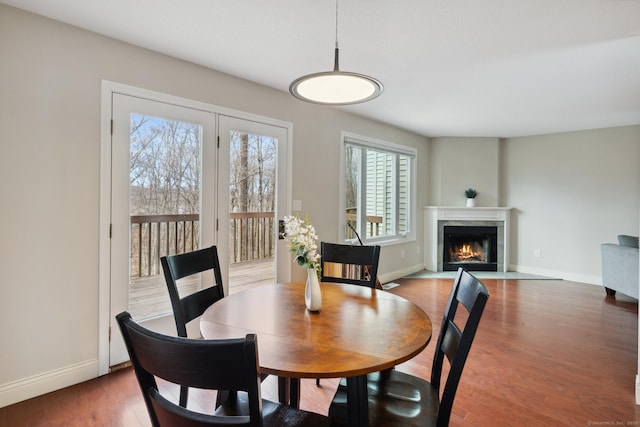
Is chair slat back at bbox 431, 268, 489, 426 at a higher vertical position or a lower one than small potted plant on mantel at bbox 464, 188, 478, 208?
lower

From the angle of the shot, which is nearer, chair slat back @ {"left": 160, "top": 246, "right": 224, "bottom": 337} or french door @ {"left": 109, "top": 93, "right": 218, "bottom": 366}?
chair slat back @ {"left": 160, "top": 246, "right": 224, "bottom": 337}

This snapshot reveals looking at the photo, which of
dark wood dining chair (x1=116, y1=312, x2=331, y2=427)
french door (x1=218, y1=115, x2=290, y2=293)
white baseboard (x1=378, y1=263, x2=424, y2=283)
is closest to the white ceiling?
french door (x1=218, y1=115, x2=290, y2=293)

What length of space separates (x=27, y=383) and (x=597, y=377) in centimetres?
386

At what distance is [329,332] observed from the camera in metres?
1.35

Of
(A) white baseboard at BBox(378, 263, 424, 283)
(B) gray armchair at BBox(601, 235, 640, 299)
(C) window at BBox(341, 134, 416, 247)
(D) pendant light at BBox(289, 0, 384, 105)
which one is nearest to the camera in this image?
(D) pendant light at BBox(289, 0, 384, 105)

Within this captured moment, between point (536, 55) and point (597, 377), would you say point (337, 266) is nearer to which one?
point (597, 377)

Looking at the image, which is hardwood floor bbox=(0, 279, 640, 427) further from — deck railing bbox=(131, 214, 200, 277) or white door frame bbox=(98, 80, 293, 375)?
deck railing bbox=(131, 214, 200, 277)

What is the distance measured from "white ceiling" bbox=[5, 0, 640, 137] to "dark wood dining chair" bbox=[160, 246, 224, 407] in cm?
147

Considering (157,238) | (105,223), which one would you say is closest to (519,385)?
(157,238)

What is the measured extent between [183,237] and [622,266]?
4986mm

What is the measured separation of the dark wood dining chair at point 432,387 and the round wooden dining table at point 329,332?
0.11 m

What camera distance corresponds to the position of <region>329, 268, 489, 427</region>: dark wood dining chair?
3.80 ft

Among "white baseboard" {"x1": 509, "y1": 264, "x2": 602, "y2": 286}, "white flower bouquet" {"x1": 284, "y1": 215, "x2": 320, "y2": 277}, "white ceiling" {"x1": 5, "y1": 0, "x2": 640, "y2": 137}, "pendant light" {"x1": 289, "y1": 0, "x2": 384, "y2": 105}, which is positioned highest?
"white ceiling" {"x1": 5, "y1": 0, "x2": 640, "y2": 137}

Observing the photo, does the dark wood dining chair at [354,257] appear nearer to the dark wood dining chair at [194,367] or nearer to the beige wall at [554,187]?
the dark wood dining chair at [194,367]
